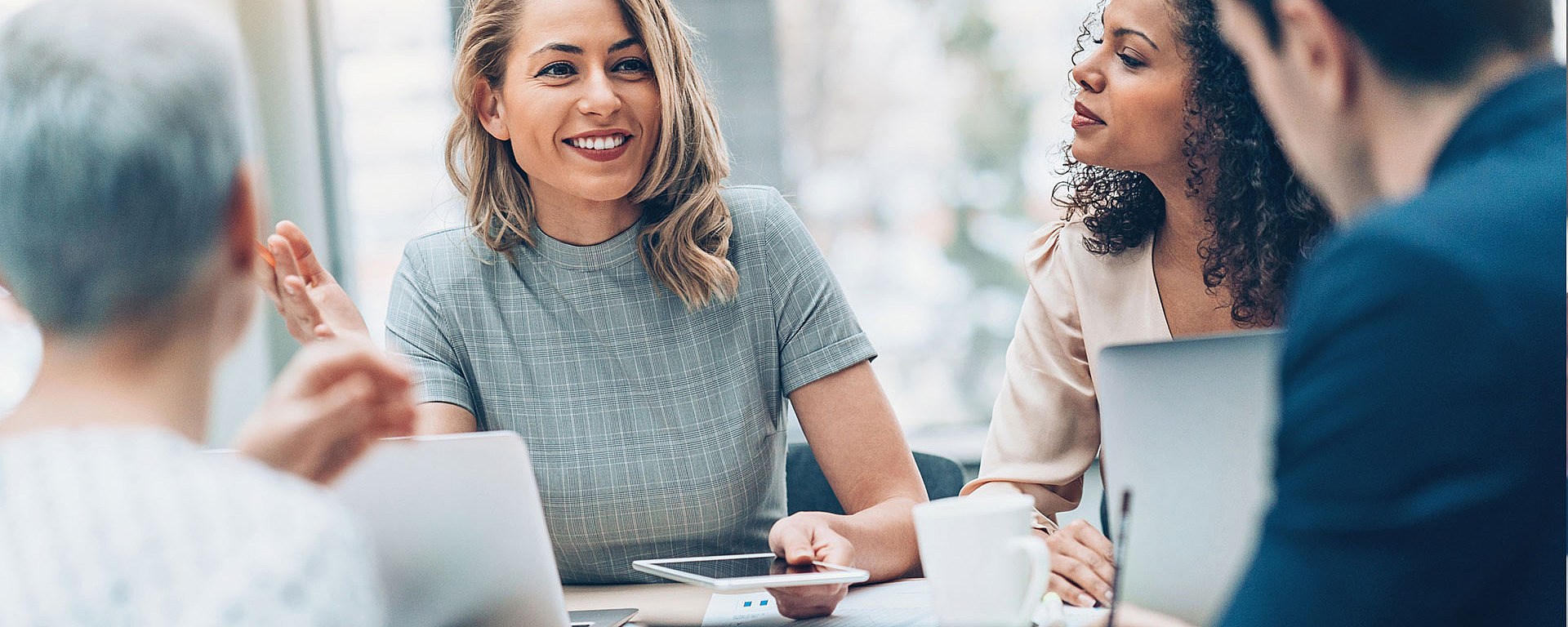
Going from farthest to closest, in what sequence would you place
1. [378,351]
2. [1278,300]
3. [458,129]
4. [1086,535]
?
[458,129]
[1278,300]
[1086,535]
[378,351]

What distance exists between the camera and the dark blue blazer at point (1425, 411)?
1.98 feet

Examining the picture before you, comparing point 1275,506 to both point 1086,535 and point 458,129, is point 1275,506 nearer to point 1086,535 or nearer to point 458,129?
point 1086,535

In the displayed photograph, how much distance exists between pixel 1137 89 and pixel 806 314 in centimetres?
57

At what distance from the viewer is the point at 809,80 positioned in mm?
3203

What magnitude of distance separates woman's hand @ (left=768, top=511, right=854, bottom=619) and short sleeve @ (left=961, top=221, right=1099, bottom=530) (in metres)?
0.34

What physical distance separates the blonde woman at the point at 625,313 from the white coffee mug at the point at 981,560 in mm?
764

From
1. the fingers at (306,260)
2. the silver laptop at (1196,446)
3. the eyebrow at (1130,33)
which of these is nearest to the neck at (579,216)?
the fingers at (306,260)

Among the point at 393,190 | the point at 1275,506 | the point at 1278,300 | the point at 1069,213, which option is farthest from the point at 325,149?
the point at 1275,506

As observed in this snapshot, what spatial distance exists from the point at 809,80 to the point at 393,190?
1.24 metres

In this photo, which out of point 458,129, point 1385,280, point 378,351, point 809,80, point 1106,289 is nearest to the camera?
point 1385,280

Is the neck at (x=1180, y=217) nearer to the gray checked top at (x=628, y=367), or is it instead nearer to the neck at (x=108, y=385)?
the gray checked top at (x=628, y=367)

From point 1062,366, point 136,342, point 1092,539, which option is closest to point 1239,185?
point 1062,366

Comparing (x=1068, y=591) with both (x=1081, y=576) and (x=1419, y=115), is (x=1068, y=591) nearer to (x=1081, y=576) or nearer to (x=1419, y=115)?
(x=1081, y=576)

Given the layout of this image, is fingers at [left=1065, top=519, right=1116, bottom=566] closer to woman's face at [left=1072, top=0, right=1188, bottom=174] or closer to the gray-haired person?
woman's face at [left=1072, top=0, right=1188, bottom=174]
